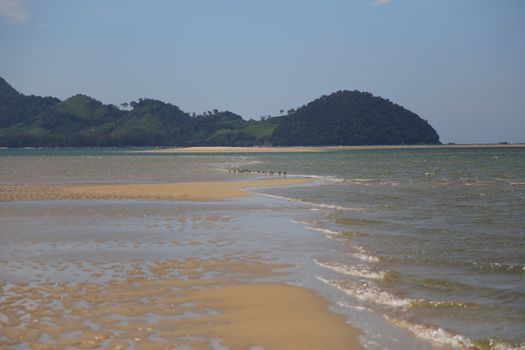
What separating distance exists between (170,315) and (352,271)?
17.5 feet

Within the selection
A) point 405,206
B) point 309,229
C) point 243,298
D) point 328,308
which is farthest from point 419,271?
point 405,206

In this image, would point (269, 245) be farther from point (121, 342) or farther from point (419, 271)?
point (121, 342)

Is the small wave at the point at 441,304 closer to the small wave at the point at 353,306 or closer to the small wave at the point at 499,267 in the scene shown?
the small wave at the point at 353,306

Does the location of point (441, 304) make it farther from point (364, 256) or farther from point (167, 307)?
point (167, 307)

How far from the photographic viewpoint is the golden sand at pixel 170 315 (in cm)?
773

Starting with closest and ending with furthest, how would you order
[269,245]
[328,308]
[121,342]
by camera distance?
[121,342], [328,308], [269,245]

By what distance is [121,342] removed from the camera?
7559 millimetres

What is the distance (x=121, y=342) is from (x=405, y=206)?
20679 millimetres

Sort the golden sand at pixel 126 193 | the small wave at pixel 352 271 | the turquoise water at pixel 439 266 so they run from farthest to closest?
the golden sand at pixel 126 193
the small wave at pixel 352 271
the turquoise water at pixel 439 266

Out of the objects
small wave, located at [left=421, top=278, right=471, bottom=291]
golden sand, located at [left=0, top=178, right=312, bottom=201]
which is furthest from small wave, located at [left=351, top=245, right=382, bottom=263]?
golden sand, located at [left=0, top=178, right=312, bottom=201]

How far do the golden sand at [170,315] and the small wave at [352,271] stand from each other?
2038 mm

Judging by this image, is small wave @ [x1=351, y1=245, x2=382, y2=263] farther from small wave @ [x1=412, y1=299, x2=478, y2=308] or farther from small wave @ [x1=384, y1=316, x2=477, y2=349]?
small wave @ [x1=384, y1=316, x2=477, y2=349]

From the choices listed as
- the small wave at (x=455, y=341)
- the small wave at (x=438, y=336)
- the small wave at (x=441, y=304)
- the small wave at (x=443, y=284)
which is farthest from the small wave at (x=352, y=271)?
the small wave at (x=455, y=341)

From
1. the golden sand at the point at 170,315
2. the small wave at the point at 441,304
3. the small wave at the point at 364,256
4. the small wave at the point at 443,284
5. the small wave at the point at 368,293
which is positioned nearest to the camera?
the golden sand at the point at 170,315
